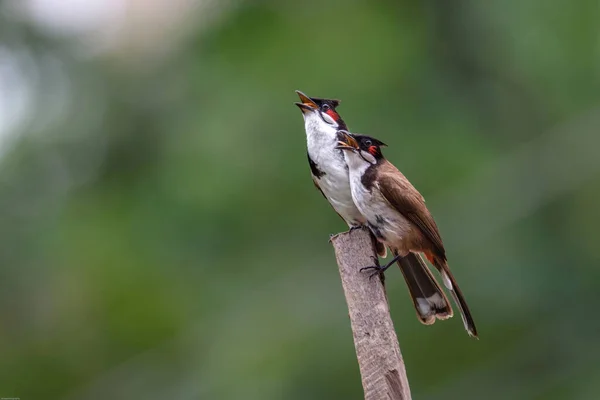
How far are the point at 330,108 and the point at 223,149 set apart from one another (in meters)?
3.61

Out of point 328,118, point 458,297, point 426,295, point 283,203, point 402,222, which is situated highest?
point 283,203

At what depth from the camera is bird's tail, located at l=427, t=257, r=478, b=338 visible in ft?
13.7

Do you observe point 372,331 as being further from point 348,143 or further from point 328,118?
point 328,118

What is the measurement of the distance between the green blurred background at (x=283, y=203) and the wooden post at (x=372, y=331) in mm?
3715

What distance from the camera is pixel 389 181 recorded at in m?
4.47

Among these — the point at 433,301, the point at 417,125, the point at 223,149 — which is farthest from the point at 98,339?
the point at 433,301

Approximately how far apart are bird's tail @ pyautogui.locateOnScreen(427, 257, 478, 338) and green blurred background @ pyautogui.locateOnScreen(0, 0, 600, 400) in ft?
10.1

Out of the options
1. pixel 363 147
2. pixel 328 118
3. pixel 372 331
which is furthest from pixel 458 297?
pixel 328 118

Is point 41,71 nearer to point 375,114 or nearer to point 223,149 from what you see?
point 223,149

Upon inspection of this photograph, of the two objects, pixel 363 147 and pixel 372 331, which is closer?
pixel 372 331

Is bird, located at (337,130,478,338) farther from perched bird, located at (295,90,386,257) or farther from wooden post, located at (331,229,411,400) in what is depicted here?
wooden post, located at (331,229,411,400)

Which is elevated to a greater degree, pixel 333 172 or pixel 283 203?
pixel 283 203

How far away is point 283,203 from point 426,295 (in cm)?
417

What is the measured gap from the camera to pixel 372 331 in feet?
12.0
